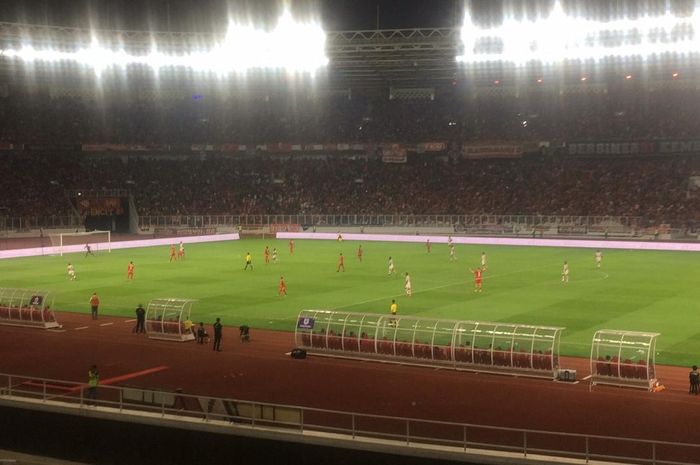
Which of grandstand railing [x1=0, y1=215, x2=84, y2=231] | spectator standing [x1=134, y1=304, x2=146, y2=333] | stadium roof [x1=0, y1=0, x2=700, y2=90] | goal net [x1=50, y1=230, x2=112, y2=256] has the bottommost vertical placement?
spectator standing [x1=134, y1=304, x2=146, y2=333]

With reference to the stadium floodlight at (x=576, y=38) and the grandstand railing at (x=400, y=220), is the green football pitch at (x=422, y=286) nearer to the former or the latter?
the grandstand railing at (x=400, y=220)

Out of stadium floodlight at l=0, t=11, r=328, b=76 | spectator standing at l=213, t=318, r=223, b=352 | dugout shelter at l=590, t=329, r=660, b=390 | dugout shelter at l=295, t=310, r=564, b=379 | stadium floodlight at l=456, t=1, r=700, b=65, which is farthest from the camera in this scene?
stadium floodlight at l=0, t=11, r=328, b=76

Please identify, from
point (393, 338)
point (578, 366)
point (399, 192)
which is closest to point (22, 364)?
point (393, 338)

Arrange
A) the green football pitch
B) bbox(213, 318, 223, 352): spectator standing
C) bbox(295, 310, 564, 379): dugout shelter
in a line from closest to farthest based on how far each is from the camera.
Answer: bbox(295, 310, 564, 379): dugout shelter → bbox(213, 318, 223, 352): spectator standing → the green football pitch

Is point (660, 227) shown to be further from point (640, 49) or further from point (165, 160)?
point (165, 160)

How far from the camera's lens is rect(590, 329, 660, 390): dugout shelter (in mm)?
24234

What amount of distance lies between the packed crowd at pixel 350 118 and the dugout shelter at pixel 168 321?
6710cm

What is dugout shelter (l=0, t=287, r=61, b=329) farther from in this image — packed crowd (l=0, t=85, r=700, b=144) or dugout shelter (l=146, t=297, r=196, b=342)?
packed crowd (l=0, t=85, r=700, b=144)

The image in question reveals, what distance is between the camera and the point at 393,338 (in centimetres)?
2805

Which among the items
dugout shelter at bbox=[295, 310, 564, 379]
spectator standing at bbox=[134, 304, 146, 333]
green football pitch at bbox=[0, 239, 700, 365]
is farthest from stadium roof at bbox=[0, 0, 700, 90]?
dugout shelter at bbox=[295, 310, 564, 379]

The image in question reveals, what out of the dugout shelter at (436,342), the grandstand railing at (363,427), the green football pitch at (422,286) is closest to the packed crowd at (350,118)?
the green football pitch at (422,286)

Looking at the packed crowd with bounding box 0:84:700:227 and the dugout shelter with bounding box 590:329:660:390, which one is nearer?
the dugout shelter with bounding box 590:329:660:390

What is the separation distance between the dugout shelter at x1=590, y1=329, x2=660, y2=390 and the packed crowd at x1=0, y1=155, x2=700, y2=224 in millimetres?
57724

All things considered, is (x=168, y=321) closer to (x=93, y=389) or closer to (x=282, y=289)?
(x=93, y=389)
